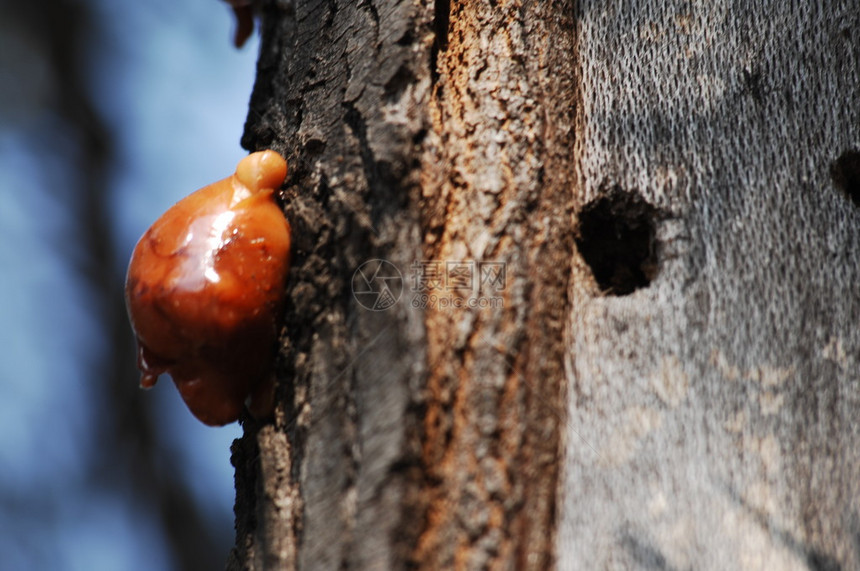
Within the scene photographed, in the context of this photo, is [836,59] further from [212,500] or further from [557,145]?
[212,500]

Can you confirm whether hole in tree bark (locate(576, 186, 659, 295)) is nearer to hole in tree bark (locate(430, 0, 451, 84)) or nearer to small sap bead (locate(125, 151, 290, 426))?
hole in tree bark (locate(430, 0, 451, 84))

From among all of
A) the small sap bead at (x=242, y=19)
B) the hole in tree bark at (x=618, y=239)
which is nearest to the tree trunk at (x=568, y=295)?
the hole in tree bark at (x=618, y=239)

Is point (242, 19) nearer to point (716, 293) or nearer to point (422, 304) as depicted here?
point (422, 304)

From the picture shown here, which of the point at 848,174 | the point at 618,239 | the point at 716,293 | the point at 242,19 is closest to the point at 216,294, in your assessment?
the point at 618,239

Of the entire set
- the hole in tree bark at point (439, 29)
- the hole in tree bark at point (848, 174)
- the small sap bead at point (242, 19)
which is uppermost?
the small sap bead at point (242, 19)

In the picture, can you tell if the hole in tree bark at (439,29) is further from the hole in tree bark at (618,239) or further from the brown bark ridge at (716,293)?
the hole in tree bark at (618,239)

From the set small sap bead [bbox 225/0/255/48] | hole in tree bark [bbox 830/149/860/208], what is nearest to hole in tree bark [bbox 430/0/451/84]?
hole in tree bark [bbox 830/149/860/208]

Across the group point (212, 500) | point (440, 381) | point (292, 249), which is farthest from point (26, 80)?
point (440, 381)

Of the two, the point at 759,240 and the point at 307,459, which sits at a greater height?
the point at 759,240
